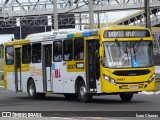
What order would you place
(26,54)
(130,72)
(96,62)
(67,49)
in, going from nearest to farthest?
(130,72) → (96,62) → (67,49) → (26,54)

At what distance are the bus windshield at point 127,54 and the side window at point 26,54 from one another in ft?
21.3

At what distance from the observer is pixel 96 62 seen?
20875 mm

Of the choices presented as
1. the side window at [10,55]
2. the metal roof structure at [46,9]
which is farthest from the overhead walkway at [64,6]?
the side window at [10,55]

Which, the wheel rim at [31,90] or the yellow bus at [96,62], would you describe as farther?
the wheel rim at [31,90]

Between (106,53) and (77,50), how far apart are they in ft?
6.00

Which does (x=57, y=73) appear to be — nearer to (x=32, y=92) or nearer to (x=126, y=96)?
(x=32, y=92)

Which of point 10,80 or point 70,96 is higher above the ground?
point 10,80

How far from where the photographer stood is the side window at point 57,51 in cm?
2336

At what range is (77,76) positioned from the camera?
72.4 feet

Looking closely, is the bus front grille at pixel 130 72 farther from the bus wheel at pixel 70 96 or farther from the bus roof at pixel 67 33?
the bus wheel at pixel 70 96

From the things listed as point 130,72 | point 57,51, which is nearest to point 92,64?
point 130,72

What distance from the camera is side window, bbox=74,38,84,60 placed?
21.6m

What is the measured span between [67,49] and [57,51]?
96 centimetres

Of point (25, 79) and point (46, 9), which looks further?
point (46, 9)
